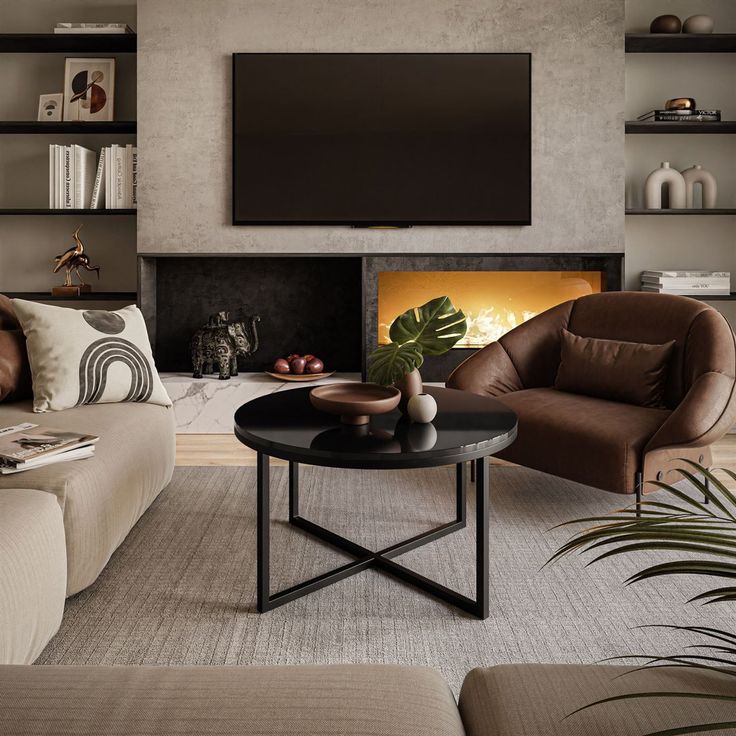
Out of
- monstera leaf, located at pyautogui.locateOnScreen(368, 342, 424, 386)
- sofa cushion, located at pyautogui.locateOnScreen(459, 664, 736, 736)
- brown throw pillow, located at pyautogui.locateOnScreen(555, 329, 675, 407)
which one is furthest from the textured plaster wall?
sofa cushion, located at pyautogui.locateOnScreen(459, 664, 736, 736)

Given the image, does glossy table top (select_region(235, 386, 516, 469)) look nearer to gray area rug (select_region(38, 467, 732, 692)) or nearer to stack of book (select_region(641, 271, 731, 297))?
gray area rug (select_region(38, 467, 732, 692))

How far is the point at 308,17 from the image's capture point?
410 cm

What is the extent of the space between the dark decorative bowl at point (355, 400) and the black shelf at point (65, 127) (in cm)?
262

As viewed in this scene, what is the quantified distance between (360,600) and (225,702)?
1.25 metres

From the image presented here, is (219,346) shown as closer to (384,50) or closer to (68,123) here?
(68,123)

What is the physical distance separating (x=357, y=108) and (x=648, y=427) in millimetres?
2508

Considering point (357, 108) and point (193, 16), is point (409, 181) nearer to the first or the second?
point (357, 108)

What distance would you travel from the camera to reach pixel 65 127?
14.1 ft

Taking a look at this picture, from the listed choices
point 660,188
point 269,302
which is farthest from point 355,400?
point 660,188

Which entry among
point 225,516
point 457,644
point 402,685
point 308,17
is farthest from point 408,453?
point 308,17

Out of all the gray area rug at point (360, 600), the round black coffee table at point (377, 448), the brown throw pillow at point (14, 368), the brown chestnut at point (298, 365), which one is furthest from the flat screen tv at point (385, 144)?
the round black coffee table at point (377, 448)

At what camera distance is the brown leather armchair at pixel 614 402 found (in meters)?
2.56

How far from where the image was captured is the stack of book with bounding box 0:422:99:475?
1977 millimetres

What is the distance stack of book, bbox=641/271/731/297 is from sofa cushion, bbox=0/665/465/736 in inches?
145
